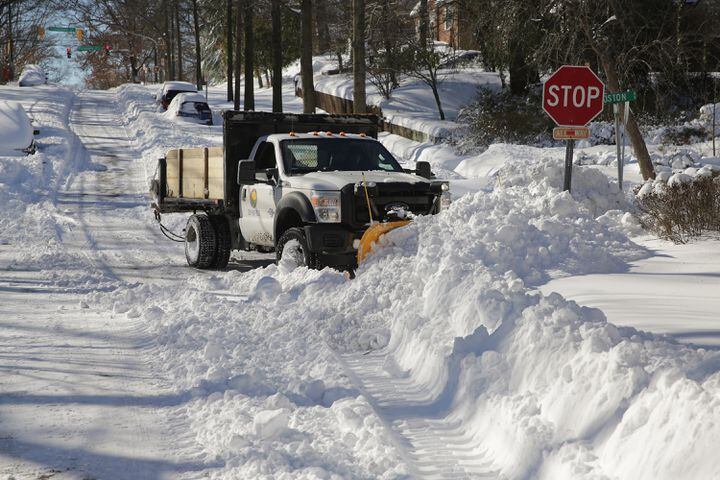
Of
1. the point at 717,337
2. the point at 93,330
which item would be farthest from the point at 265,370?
the point at 717,337

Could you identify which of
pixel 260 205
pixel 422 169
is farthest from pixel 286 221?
pixel 422 169

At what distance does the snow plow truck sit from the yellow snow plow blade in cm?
1

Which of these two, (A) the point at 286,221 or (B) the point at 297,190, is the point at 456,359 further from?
(A) the point at 286,221

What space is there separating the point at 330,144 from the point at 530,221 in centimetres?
346

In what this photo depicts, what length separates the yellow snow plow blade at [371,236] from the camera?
933cm

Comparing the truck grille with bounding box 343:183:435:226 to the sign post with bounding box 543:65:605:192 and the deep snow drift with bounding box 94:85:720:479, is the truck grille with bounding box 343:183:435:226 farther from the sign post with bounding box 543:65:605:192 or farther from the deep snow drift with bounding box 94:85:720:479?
the sign post with bounding box 543:65:605:192

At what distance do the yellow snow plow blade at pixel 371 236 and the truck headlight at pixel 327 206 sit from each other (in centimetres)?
75

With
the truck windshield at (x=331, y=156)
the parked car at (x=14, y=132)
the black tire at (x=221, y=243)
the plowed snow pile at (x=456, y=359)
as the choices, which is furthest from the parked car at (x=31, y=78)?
the plowed snow pile at (x=456, y=359)

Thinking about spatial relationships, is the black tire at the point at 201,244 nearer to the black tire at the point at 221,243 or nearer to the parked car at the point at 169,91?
the black tire at the point at 221,243

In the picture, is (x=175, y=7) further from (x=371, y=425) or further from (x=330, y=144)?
(x=371, y=425)

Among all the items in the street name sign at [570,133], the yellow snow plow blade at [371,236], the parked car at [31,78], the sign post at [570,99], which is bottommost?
the yellow snow plow blade at [371,236]

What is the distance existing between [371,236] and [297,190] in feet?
5.47

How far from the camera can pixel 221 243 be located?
12305mm

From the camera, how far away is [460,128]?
99.0ft
